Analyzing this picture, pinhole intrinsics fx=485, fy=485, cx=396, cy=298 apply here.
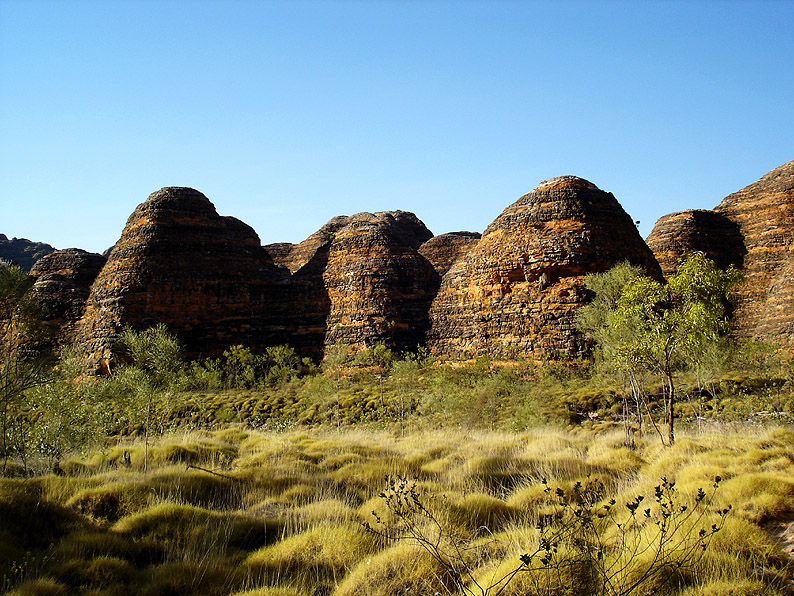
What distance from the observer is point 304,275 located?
34.1 metres

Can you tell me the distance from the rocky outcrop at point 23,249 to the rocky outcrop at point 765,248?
86144 millimetres

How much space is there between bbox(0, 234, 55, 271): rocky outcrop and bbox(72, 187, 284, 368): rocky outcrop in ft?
171

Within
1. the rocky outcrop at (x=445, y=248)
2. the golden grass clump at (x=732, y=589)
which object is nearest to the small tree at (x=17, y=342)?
the golden grass clump at (x=732, y=589)

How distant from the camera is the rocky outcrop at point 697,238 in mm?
37281

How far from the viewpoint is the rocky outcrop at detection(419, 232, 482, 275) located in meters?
44.8

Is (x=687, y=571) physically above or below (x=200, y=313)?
below

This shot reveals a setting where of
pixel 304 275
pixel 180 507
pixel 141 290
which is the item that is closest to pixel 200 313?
pixel 141 290

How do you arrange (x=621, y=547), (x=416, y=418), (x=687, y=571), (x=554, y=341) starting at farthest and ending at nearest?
(x=554, y=341) < (x=416, y=418) < (x=621, y=547) < (x=687, y=571)

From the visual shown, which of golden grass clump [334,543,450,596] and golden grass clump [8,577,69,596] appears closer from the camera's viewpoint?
golden grass clump [8,577,69,596]

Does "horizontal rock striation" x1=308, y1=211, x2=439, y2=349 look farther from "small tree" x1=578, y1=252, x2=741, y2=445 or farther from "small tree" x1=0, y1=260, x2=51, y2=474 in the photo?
"small tree" x1=0, y1=260, x2=51, y2=474

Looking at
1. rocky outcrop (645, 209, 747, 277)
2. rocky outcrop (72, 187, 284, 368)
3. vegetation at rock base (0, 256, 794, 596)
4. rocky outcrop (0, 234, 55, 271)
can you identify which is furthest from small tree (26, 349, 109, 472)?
rocky outcrop (0, 234, 55, 271)

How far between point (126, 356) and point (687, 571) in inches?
1203

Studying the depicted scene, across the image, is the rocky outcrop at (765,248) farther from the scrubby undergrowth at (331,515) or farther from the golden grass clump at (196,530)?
the golden grass clump at (196,530)

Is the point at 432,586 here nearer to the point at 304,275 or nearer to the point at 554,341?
the point at 554,341
